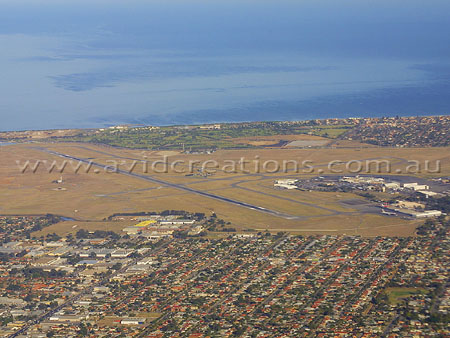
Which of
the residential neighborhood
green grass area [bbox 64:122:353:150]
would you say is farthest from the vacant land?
the residential neighborhood

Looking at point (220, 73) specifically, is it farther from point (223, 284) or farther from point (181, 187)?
point (223, 284)

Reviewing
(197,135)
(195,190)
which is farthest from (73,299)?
(197,135)

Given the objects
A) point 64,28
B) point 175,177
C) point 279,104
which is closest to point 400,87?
point 279,104

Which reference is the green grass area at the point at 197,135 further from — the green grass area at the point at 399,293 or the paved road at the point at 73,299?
the green grass area at the point at 399,293

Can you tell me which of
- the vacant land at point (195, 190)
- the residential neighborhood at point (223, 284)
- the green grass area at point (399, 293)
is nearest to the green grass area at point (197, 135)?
the vacant land at point (195, 190)

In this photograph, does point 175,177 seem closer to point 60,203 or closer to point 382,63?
point 60,203

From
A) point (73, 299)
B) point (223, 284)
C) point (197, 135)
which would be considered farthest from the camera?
point (197, 135)
